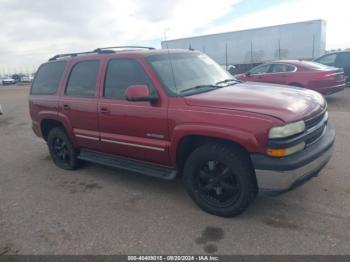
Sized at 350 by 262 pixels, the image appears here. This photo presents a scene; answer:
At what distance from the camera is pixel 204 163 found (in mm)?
3590

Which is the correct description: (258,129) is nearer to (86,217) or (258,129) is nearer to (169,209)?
(169,209)

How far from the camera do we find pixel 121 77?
4.35 metres

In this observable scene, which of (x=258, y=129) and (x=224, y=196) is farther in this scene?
(x=224, y=196)

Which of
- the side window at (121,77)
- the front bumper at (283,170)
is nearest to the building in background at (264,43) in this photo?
the side window at (121,77)

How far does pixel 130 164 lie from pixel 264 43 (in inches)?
876

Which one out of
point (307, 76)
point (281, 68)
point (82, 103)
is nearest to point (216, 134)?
point (82, 103)

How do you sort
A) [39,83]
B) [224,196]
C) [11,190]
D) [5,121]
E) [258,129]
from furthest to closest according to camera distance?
[5,121] → [39,83] → [11,190] → [224,196] → [258,129]

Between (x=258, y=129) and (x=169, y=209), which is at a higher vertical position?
(x=258, y=129)

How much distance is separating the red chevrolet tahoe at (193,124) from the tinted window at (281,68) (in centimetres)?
652

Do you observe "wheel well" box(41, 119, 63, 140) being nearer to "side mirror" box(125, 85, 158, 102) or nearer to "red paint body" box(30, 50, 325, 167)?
"red paint body" box(30, 50, 325, 167)

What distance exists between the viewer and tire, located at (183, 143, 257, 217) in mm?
3318

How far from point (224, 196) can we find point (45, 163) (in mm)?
3877

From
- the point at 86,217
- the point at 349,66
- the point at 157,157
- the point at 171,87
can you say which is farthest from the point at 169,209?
the point at 349,66

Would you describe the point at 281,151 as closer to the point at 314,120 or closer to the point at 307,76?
the point at 314,120
